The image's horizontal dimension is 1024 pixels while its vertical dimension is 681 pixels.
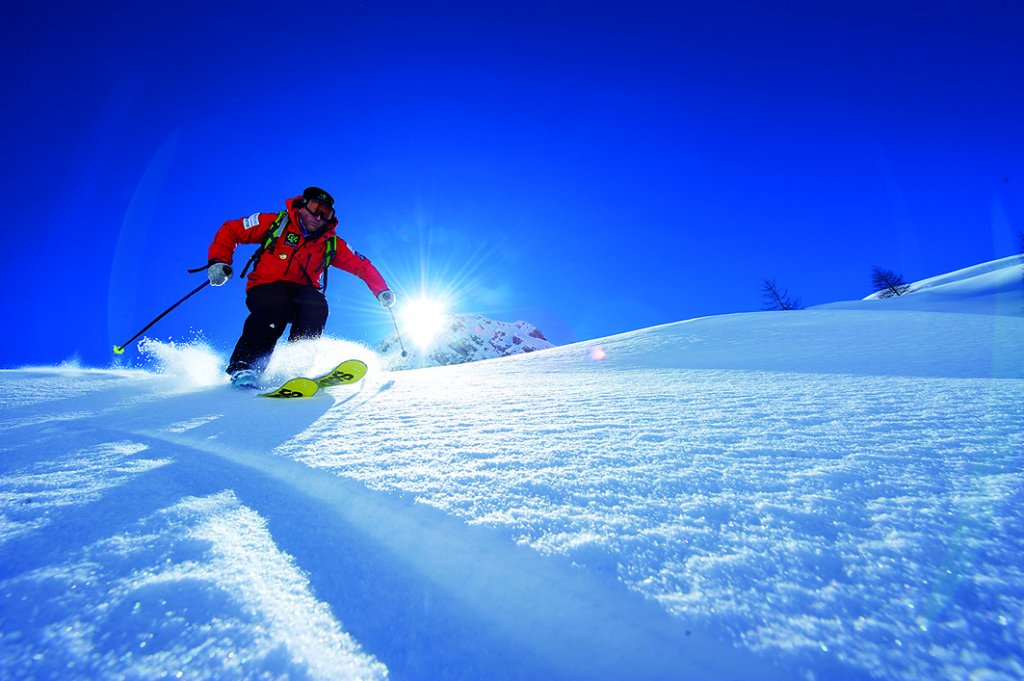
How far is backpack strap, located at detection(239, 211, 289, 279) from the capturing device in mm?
4039

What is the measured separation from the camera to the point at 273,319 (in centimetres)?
370

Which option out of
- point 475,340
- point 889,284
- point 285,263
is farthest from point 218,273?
point 475,340

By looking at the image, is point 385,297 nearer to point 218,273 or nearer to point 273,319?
point 273,319

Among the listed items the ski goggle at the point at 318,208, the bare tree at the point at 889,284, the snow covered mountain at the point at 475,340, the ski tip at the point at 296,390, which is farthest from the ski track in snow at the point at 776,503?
the snow covered mountain at the point at 475,340

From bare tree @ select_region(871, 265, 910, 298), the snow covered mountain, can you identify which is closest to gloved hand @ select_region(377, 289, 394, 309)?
bare tree @ select_region(871, 265, 910, 298)

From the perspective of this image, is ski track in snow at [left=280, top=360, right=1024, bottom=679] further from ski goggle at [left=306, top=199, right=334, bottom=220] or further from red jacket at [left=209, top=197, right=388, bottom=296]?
ski goggle at [left=306, top=199, right=334, bottom=220]

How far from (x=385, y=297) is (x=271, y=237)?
54.9 inches

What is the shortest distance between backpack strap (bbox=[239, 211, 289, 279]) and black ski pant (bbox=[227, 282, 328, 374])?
368 mm

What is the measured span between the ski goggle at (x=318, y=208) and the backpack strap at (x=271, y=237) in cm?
27

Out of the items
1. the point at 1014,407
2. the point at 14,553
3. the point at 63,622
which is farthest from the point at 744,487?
the point at 1014,407

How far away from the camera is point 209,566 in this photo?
23.1 inches

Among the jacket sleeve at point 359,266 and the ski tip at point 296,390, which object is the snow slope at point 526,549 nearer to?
the ski tip at point 296,390

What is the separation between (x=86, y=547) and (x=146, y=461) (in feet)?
1.83

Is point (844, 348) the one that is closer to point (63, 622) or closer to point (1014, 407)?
point (1014, 407)
